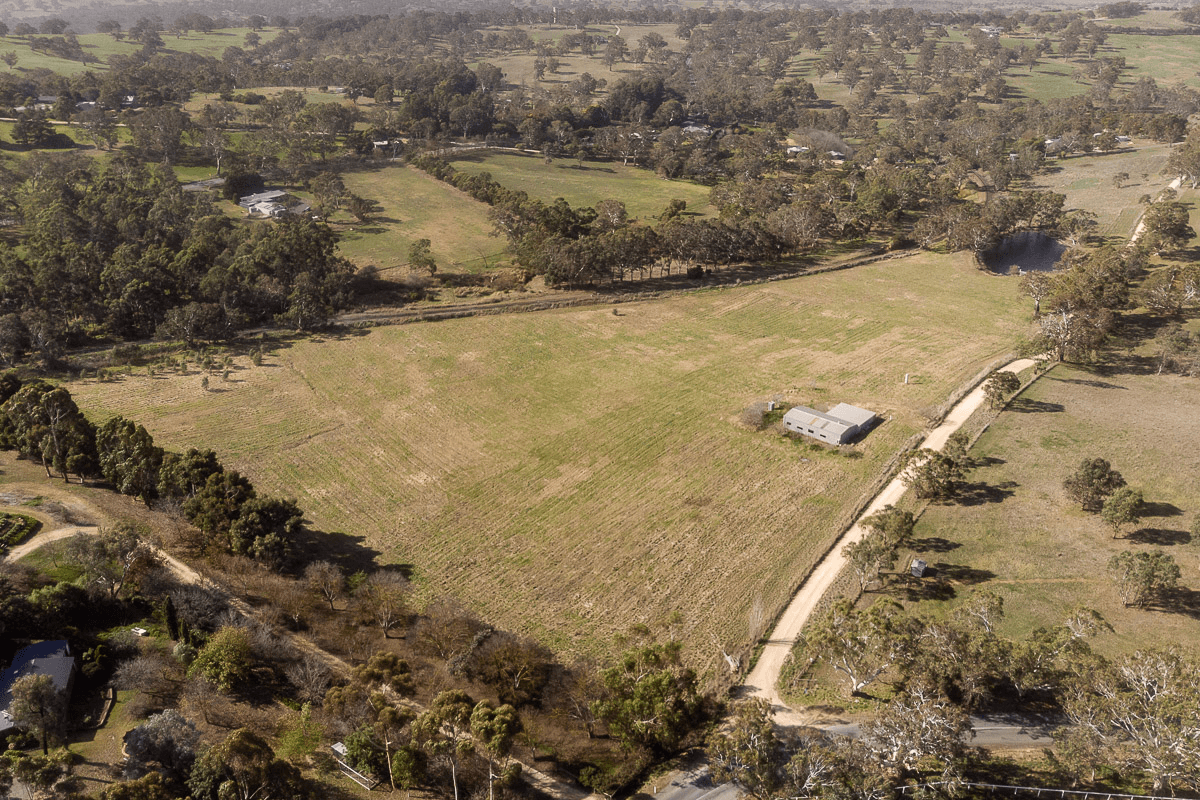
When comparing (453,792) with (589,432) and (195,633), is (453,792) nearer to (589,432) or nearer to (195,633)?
(195,633)

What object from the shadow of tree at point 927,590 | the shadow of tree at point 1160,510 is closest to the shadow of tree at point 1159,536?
the shadow of tree at point 1160,510

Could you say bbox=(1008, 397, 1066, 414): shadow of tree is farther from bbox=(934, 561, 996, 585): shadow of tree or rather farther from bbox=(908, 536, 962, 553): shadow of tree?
bbox=(934, 561, 996, 585): shadow of tree

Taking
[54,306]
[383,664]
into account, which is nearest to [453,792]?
[383,664]

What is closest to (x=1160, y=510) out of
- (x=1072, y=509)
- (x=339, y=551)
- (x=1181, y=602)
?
(x=1072, y=509)

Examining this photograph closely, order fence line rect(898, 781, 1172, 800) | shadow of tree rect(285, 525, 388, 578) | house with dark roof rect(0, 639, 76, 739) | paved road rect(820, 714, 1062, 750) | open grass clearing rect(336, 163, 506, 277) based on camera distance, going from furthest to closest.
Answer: open grass clearing rect(336, 163, 506, 277)
shadow of tree rect(285, 525, 388, 578)
paved road rect(820, 714, 1062, 750)
house with dark roof rect(0, 639, 76, 739)
fence line rect(898, 781, 1172, 800)

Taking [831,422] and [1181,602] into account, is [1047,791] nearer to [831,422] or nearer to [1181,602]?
[1181,602]

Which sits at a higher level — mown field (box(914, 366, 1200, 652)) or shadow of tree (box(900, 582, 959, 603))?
mown field (box(914, 366, 1200, 652))

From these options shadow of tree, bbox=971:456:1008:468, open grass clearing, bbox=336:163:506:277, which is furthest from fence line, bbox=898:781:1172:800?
open grass clearing, bbox=336:163:506:277
